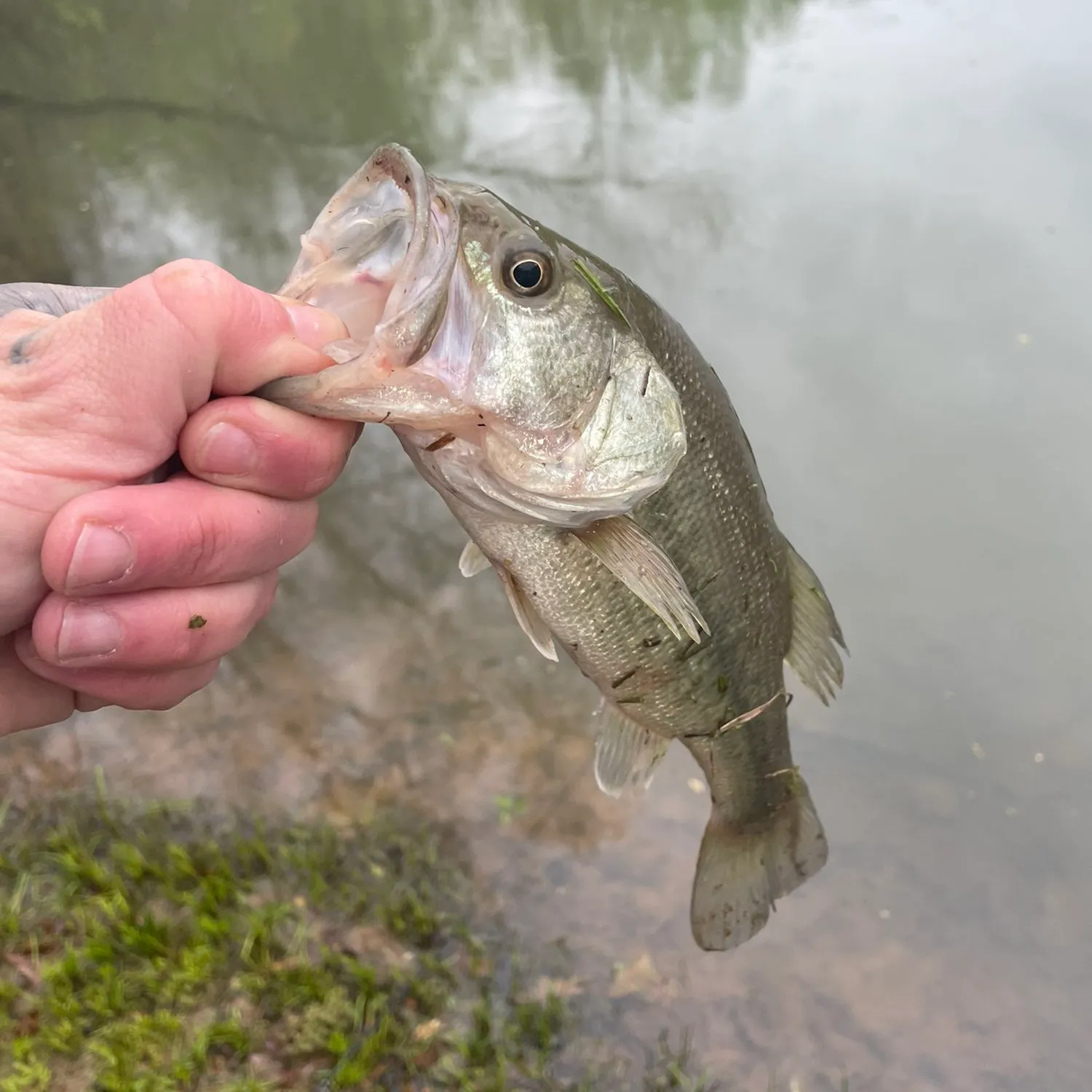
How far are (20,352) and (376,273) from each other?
527 mm

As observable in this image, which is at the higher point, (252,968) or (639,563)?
(639,563)

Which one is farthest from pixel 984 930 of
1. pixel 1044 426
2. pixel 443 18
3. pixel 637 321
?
pixel 443 18

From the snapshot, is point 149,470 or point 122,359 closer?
point 122,359

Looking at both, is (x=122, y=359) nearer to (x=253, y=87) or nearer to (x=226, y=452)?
(x=226, y=452)

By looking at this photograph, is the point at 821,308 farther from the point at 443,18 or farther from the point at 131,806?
the point at 443,18

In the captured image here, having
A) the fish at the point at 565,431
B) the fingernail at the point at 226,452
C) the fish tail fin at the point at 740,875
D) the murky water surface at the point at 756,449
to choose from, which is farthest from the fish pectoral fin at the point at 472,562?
the murky water surface at the point at 756,449

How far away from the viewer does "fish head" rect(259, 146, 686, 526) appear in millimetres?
1215

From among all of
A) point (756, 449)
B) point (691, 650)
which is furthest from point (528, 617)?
point (756, 449)

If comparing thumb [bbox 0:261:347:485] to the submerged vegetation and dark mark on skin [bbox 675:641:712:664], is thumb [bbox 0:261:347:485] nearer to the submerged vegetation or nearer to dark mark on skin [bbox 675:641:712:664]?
dark mark on skin [bbox 675:641:712:664]

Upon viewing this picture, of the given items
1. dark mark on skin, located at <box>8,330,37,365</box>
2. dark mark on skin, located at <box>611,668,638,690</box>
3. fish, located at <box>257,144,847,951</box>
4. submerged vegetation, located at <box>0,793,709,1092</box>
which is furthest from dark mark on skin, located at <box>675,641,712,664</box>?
submerged vegetation, located at <box>0,793,709,1092</box>

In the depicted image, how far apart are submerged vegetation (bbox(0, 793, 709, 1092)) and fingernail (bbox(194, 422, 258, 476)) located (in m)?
1.93

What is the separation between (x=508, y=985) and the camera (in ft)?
9.25

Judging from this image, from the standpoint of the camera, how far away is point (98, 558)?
120 centimetres

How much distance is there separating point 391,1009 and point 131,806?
129 centimetres
